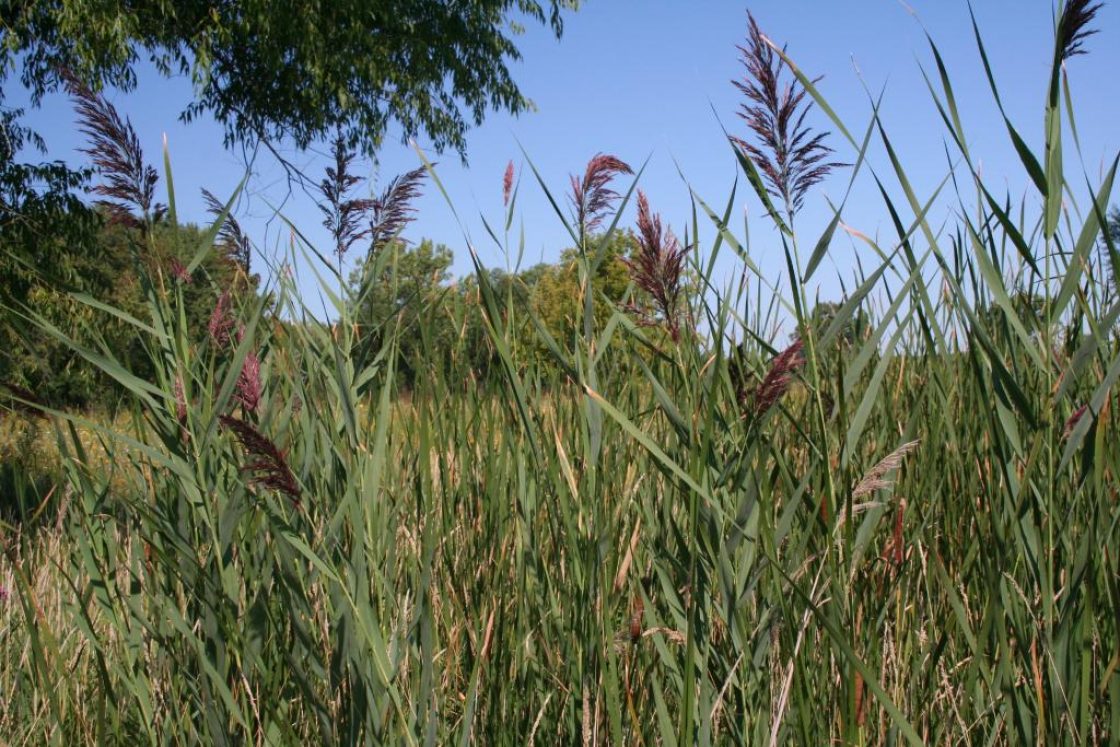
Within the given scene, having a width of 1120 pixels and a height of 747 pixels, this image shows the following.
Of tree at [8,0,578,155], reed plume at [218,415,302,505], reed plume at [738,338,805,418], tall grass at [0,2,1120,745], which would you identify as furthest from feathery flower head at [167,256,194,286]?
tree at [8,0,578,155]

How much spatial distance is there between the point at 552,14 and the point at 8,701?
1164cm

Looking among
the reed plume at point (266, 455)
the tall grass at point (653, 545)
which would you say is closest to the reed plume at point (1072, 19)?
the tall grass at point (653, 545)

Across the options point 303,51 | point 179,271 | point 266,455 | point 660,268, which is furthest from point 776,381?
point 303,51

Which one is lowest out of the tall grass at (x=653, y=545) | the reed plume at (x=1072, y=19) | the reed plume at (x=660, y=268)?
the tall grass at (x=653, y=545)

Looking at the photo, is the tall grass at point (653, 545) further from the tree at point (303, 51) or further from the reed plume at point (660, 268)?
the tree at point (303, 51)

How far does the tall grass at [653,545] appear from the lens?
0.95m

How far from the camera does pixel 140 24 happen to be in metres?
8.52

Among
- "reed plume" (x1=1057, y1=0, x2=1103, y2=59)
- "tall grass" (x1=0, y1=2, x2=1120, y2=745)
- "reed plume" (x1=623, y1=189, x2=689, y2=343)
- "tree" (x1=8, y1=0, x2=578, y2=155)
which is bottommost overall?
"tall grass" (x1=0, y1=2, x2=1120, y2=745)

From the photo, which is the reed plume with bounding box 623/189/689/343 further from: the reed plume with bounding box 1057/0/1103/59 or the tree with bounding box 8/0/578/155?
the tree with bounding box 8/0/578/155

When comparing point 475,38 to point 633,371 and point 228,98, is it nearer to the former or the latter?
point 228,98

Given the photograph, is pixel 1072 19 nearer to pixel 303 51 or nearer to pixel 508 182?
pixel 508 182

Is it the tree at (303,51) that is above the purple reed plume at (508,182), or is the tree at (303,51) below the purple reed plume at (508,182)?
above

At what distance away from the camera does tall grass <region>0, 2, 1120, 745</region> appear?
3.12ft

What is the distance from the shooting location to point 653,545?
1.12m
